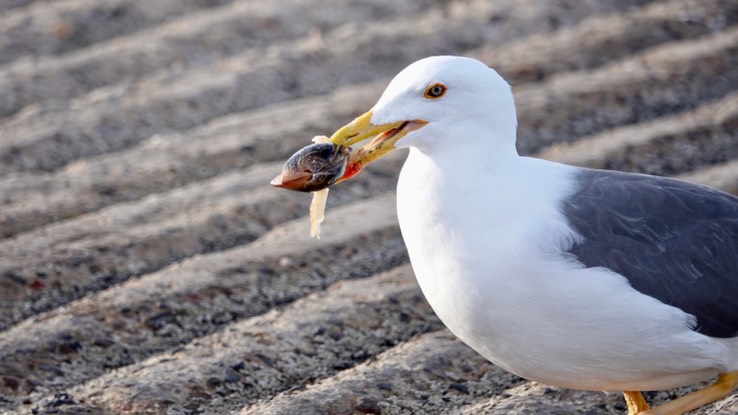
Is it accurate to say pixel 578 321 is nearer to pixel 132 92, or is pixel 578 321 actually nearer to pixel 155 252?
pixel 155 252

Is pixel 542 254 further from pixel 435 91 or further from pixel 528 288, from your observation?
pixel 435 91

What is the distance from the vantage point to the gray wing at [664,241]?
404 cm

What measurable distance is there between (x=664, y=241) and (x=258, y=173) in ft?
9.26

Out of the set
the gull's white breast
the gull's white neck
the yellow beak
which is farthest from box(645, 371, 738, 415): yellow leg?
the yellow beak

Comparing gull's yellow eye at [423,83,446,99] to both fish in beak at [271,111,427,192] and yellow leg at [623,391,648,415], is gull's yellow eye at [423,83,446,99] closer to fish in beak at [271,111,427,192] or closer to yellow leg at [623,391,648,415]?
fish in beak at [271,111,427,192]

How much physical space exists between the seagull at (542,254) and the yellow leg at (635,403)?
149 millimetres

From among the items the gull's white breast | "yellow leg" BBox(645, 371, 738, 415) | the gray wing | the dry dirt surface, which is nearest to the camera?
the gull's white breast

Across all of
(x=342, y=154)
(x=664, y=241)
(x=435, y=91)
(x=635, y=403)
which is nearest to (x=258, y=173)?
(x=342, y=154)

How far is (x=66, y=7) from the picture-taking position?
825 centimetres

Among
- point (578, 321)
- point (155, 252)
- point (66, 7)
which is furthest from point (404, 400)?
point (66, 7)

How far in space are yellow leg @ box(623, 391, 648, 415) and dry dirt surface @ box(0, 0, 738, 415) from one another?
21 centimetres

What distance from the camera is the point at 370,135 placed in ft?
13.4

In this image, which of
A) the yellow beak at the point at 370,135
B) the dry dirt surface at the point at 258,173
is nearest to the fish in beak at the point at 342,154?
the yellow beak at the point at 370,135

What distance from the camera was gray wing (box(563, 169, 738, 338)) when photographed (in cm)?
404
